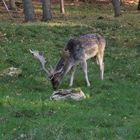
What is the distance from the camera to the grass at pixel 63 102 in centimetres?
1194

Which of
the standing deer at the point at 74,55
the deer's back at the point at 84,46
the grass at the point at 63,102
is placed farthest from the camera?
the deer's back at the point at 84,46

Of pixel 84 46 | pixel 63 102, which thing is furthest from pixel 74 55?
pixel 63 102

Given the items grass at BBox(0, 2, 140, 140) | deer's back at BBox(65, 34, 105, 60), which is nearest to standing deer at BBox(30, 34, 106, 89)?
deer's back at BBox(65, 34, 105, 60)

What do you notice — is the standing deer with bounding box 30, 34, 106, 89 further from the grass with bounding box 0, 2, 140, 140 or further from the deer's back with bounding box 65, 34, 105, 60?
the grass with bounding box 0, 2, 140, 140

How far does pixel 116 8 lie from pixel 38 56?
23.0m

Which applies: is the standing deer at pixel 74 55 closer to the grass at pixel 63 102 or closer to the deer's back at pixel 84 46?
the deer's back at pixel 84 46

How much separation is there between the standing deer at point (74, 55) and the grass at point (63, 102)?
447 mm

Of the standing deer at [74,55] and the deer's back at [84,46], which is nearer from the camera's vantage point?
the standing deer at [74,55]

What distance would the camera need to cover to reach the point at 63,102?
14.7 metres

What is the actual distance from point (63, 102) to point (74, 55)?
3.04 metres

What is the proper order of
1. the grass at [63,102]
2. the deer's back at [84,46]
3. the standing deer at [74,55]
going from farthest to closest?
the deer's back at [84,46] < the standing deer at [74,55] < the grass at [63,102]

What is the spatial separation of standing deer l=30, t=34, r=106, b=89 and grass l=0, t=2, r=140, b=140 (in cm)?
45

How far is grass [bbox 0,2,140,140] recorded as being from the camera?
11.9 m

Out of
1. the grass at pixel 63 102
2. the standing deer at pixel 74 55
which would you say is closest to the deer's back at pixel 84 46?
the standing deer at pixel 74 55
